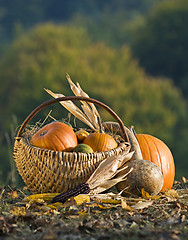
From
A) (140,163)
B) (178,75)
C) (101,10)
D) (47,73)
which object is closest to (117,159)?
(140,163)

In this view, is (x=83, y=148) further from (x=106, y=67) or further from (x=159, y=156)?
(x=106, y=67)

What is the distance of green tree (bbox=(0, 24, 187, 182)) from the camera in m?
31.1

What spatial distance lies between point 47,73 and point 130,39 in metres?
22.5

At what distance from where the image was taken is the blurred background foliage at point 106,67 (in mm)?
31156

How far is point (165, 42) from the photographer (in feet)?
143

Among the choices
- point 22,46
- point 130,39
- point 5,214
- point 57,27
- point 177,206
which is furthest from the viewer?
point 130,39

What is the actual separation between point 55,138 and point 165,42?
133ft

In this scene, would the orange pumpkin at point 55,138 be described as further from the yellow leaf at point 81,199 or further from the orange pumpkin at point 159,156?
the orange pumpkin at point 159,156

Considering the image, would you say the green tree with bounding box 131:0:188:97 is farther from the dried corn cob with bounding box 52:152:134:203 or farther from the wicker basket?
the wicker basket

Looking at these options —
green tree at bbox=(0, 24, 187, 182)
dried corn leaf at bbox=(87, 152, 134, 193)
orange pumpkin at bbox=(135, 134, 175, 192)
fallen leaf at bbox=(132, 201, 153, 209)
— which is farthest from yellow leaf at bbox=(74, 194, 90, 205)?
green tree at bbox=(0, 24, 187, 182)

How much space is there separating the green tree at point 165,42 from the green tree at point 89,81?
3022mm

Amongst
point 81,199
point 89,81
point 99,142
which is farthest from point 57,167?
point 89,81

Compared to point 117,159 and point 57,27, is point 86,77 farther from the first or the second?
point 117,159

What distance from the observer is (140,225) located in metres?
3.63
